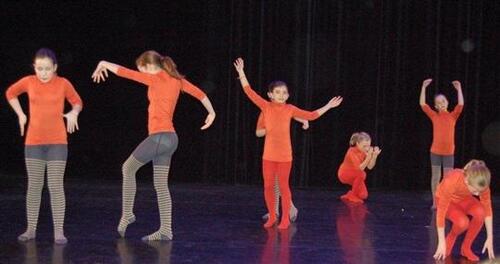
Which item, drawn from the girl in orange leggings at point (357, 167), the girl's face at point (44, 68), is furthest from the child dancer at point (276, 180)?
the girl's face at point (44, 68)

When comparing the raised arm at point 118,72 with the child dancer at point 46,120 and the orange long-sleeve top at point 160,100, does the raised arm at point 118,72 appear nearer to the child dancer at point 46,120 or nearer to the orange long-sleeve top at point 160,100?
the orange long-sleeve top at point 160,100

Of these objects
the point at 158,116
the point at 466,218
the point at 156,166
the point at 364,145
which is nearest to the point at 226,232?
A: the point at 156,166

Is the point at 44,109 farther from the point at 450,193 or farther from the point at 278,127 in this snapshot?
the point at 450,193

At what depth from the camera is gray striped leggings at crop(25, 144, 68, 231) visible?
3.87 m

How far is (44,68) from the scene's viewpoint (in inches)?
150

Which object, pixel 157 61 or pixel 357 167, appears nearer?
pixel 157 61

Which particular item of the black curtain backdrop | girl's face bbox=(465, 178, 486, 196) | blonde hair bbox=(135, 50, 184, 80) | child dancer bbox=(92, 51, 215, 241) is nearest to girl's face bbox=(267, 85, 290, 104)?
child dancer bbox=(92, 51, 215, 241)

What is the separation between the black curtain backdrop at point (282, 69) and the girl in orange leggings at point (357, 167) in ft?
3.33

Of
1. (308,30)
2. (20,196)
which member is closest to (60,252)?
(20,196)

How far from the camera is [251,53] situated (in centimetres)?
760

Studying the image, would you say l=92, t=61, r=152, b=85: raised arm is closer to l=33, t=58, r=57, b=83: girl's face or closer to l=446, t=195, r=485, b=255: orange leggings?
l=33, t=58, r=57, b=83: girl's face

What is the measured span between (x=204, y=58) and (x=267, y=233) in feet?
11.7

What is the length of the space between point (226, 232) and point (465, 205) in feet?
5.33

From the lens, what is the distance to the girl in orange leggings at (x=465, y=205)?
3.57 m
